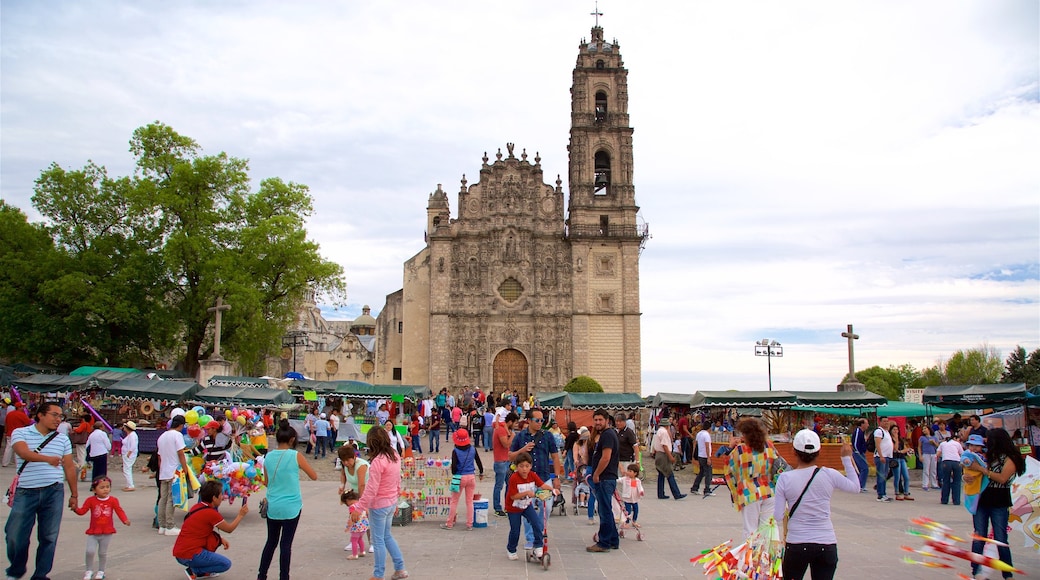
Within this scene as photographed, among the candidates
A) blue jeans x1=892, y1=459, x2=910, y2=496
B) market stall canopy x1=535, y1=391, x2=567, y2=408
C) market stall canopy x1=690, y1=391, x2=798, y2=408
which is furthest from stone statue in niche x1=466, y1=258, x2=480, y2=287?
blue jeans x1=892, y1=459, x2=910, y2=496

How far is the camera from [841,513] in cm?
1344

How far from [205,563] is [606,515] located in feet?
15.2

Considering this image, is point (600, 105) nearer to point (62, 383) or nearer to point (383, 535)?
point (62, 383)

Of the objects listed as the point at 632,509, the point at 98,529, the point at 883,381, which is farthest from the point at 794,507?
the point at 883,381

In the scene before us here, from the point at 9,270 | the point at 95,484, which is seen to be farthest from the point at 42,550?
the point at 9,270

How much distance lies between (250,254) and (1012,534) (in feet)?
97.4

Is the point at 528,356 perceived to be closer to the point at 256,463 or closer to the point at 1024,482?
the point at 256,463

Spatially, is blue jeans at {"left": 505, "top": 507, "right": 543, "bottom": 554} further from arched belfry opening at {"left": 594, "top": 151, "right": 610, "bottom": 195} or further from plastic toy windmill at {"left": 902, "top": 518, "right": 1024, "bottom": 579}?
arched belfry opening at {"left": 594, "top": 151, "right": 610, "bottom": 195}

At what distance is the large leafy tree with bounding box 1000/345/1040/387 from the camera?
4073 centimetres

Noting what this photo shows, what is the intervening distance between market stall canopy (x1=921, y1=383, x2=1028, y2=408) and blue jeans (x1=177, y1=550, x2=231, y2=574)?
62.8 ft

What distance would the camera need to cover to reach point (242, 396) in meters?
22.0

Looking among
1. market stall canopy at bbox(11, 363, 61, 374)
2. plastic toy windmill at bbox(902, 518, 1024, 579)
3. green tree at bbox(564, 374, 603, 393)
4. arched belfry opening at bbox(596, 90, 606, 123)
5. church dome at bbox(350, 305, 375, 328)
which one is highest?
arched belfry opening at bbox(596, 90, 606, 123)

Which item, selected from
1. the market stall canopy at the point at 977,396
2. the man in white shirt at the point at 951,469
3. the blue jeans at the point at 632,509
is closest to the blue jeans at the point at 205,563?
the blue jeans at the point at 632,509

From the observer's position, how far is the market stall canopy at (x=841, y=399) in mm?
21594
